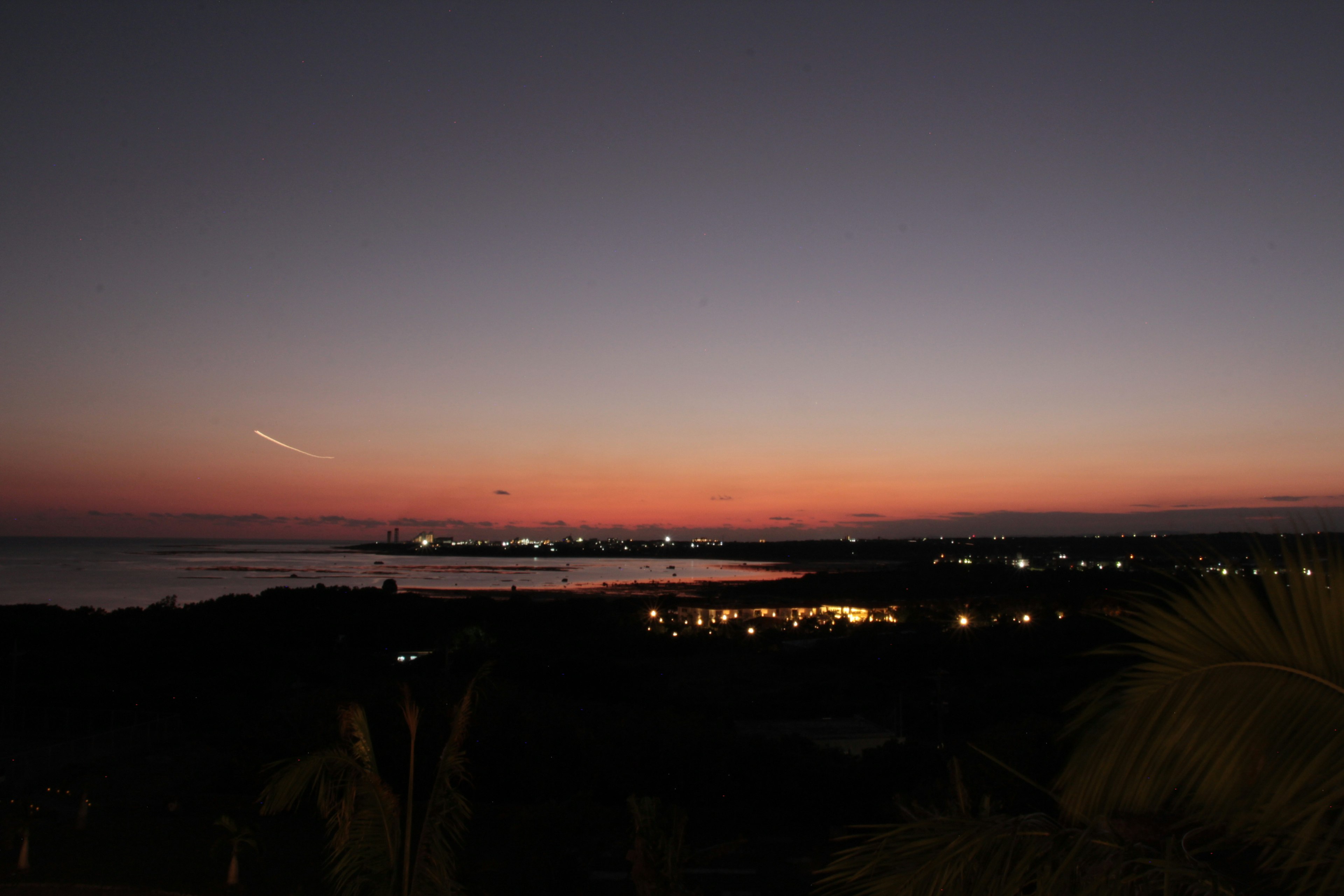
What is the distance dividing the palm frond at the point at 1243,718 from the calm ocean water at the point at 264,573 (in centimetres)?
6806

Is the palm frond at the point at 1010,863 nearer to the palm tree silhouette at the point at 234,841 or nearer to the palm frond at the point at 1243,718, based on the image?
the palm frond at the point at 1243,718

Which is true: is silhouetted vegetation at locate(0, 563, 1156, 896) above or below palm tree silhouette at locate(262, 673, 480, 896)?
below

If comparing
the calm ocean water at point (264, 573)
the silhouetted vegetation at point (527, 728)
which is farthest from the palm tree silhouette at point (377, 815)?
the calm ocean water at point (264, 573)

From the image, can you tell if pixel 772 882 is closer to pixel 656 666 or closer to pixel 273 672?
pixel 273 672

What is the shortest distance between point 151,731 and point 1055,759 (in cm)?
1892

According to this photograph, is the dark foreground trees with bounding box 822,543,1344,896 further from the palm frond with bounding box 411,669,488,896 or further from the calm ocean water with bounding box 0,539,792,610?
the calm ocean water with bounding box 0,539,792,610

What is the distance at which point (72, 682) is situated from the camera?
91.4 feet

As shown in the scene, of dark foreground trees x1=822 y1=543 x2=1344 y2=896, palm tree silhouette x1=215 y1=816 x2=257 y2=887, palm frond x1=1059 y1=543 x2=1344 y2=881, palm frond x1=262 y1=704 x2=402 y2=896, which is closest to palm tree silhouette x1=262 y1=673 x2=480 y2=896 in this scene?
palm frond x1=262 y1=704 x2=402 y2=896

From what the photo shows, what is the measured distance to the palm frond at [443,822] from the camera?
17.6 feet

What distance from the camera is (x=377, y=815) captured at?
5.42 m

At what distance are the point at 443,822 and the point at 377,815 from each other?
42cm

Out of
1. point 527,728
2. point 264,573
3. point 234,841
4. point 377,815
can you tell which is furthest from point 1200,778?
point 264,573

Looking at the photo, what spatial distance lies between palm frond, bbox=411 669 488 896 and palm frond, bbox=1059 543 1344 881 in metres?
4.10

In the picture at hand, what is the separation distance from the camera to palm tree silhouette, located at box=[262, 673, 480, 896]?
17.3 ft
